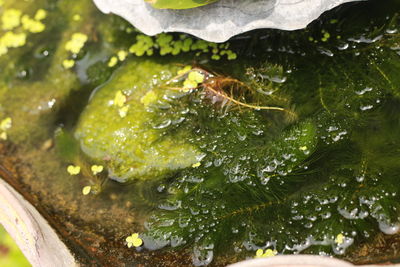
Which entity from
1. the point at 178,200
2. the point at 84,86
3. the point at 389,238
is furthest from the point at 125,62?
the point at 389,238

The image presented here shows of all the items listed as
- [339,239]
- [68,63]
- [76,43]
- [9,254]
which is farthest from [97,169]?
[339,239]

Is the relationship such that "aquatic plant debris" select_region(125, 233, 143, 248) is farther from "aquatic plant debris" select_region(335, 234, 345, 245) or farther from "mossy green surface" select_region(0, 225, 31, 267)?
"aquatic plant debris" select_region(335, 234, 345, 245)

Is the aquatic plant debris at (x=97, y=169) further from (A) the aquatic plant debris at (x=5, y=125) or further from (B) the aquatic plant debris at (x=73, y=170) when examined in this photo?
(A) the aquatic plant debris at (x=5, y=125)

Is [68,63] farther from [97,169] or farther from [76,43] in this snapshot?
[97,169]

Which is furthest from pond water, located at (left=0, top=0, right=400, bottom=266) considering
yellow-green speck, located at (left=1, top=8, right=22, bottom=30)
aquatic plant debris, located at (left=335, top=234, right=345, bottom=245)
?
yellow-green speck, located at (left=1, top=8, right=22, bottom=30)

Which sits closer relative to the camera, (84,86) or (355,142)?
(355,142)

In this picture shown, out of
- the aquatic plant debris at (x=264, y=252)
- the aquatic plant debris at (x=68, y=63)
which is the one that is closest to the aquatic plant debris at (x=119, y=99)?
the aquatic plant debris at (x=68, y=63)

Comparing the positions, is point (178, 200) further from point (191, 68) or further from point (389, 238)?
point (389, 238)
